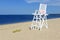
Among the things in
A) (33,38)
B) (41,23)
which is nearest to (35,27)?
(41,23)

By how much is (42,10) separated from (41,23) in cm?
79

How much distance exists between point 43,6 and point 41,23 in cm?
99

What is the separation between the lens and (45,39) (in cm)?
843

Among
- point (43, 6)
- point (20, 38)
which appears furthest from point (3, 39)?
point (43, 6)

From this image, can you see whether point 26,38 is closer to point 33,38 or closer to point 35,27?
point 33,38

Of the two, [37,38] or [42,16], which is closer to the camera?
[37,38]

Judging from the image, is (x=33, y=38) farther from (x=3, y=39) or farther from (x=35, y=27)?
(x=35, y=27)

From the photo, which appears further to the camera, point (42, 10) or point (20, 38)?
point (42, 10)

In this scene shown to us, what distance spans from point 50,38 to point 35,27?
272cm

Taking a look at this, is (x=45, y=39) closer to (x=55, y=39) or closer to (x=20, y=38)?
(x=55, y=39)

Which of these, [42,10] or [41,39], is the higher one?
[42,10]

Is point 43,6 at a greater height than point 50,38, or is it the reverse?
point 43,6

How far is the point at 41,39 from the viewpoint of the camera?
8.45 m

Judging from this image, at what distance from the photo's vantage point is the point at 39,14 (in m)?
11.3
